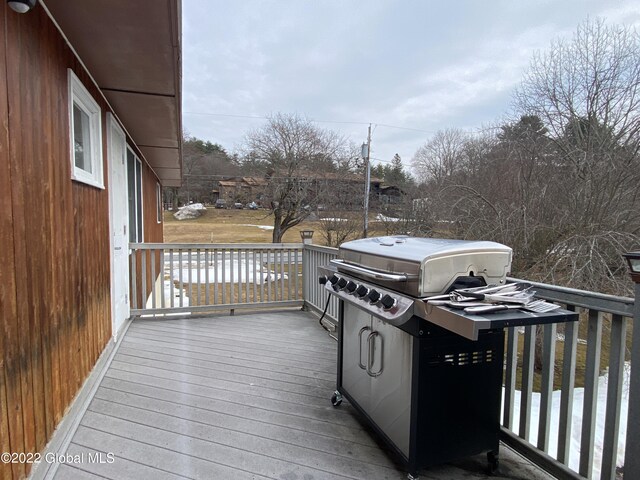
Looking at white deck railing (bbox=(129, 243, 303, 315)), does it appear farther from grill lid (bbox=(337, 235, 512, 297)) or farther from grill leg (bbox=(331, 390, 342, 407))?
grill lid (bbox=(337, 235, 512, 297))

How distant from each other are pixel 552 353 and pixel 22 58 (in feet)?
9.45

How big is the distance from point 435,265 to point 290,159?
544 inches

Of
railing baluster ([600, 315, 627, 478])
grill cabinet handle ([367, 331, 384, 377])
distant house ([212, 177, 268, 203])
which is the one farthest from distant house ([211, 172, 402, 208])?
railing baluster ([600, 315, 627, 478])

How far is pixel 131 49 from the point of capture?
2.35 meters

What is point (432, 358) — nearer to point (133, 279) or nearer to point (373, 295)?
point (373, 295)

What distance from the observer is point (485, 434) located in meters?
1.84

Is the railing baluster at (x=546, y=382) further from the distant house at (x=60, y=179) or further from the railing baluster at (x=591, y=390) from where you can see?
the distant house at (x=60, y=179)

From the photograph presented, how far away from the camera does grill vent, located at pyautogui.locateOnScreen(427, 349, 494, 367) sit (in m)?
1.72

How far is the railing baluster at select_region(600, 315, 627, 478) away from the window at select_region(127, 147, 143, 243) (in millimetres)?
4939

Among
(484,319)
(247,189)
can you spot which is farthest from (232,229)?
(484,319)

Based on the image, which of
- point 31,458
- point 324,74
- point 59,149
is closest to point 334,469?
point 31,458

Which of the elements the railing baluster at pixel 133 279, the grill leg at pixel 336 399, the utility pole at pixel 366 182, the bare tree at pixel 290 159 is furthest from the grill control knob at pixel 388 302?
the bare tree at pixel 290 159

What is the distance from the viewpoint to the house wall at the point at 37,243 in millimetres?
1498

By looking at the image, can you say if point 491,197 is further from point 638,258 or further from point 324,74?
point 324,74
